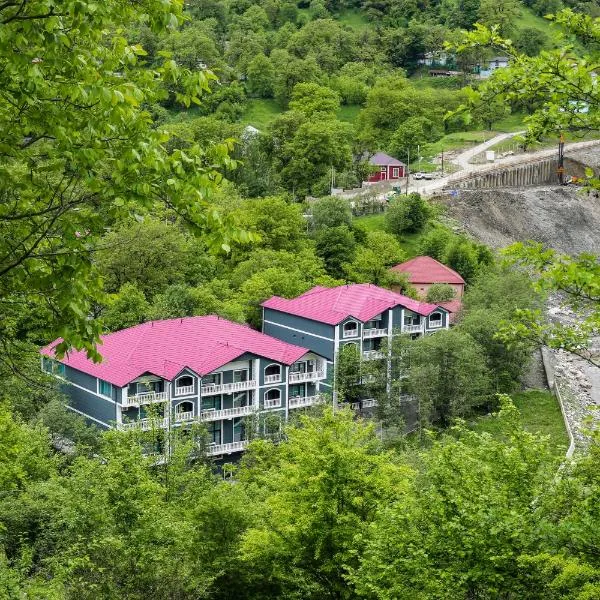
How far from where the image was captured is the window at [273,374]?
4281 centimetres

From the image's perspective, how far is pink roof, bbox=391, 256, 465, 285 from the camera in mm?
59031

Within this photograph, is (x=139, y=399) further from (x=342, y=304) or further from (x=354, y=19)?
(x=354, y=19)

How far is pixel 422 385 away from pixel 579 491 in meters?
29.6

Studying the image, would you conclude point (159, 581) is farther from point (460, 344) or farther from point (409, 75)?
point (409, 75)

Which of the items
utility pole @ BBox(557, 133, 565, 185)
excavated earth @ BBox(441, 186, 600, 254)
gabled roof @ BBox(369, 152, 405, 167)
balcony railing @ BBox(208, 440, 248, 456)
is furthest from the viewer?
utility pole @ BBox(557, 133, 565, 185)

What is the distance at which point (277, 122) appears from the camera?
7975cm

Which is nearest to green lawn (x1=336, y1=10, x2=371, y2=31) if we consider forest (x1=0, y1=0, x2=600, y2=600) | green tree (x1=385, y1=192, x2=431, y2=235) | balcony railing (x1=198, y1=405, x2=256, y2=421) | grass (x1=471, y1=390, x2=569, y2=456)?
green tree (x1=385, y1=192, x2=431, y2=235)

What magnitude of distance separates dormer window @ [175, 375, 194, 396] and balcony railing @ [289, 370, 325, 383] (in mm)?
5432

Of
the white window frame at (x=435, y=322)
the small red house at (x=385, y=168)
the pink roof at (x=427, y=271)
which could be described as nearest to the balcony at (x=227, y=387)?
the white window frame at (x=435, y=322)

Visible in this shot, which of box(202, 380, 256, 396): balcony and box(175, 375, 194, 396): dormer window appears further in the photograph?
box(202, 380, 256, 396): balcony

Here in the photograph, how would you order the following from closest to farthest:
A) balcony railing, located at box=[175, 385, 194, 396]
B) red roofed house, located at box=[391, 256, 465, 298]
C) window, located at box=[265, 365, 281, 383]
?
balcony railing, located at box=[175, 385, 194, 396], window, located at box=[265, 365, 281, 383], red roofed house, located at box=[391, 256, 465, 298]

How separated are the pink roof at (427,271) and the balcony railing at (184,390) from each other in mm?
22283

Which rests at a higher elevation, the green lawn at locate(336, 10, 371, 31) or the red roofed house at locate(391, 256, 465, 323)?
the green lawn at locate(336, 10, 371, 31)

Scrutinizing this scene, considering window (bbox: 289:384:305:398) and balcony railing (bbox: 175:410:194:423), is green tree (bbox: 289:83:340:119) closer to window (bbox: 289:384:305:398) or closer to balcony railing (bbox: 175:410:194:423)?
window (bbox: 289:384:305:398)
